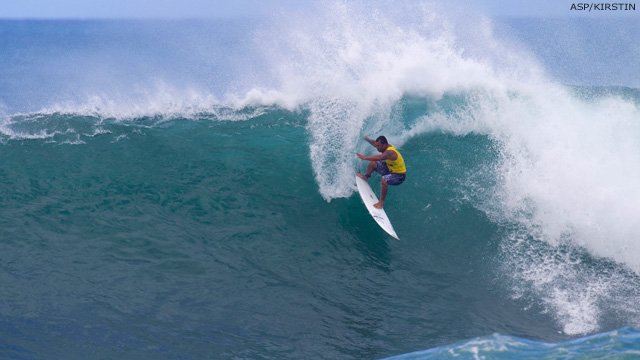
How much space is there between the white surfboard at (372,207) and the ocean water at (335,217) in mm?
228

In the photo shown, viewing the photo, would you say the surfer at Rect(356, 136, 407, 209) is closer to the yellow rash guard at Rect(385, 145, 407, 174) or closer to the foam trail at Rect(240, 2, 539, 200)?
the yellow rash guard at Rect(385, 145, 407, 174)

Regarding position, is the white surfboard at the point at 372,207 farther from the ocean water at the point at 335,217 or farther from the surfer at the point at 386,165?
the ocean water at the point at 335,217

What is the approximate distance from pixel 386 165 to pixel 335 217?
129 cm

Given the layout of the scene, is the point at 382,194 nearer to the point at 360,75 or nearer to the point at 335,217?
the point at 335,217

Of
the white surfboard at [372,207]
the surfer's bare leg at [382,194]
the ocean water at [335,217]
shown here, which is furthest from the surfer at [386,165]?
the ocean water at [335,217]

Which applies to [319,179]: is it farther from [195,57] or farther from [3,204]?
[195,57]

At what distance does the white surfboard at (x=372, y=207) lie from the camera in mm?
9562

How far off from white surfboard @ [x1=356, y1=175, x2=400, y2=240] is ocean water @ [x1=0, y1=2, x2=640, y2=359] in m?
0.23

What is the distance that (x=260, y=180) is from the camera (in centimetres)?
1120

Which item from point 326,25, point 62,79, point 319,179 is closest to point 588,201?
point 319,179

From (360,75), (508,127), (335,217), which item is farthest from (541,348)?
(360,75)

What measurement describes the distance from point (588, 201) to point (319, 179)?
484 cm

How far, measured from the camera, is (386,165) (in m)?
9.98

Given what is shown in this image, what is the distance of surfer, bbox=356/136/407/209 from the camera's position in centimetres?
962
